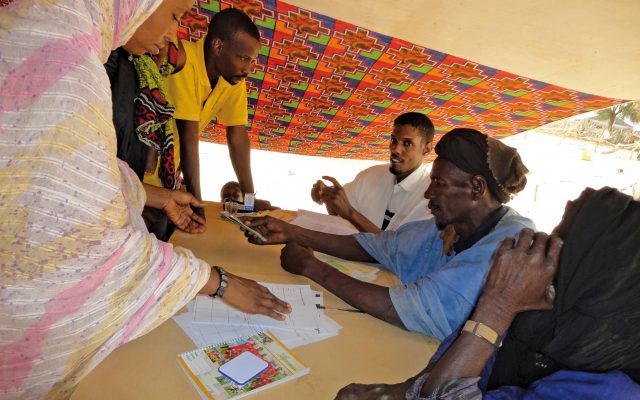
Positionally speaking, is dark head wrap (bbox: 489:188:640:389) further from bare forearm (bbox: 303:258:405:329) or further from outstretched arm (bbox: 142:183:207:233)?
outstretched arm (bbox: 142:183:207:233)

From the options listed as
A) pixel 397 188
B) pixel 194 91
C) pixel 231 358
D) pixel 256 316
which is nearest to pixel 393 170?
pixel 397 188

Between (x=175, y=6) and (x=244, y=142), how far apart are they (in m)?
1.96

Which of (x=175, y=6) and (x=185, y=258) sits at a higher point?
(x=175, y=6)

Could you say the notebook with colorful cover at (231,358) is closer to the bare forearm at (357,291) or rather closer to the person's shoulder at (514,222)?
the bare forearm at (357,291)

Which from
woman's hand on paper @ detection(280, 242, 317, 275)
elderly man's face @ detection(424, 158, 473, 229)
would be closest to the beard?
elderly man's face @ detection(424, 158, 473, 229)

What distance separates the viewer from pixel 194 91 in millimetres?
2393

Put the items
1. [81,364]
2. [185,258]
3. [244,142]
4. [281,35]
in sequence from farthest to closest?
[244,142] < [281,35] < [185,258] < [81,364]

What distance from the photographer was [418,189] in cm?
287

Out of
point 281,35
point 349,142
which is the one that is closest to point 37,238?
point 281,35

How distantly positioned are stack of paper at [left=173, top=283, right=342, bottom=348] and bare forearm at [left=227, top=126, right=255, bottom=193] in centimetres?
189

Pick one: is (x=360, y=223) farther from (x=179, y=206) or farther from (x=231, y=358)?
(x=231, y=358)

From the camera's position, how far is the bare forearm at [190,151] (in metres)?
2.41

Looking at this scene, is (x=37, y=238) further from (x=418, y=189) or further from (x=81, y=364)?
(x=418, y=189)

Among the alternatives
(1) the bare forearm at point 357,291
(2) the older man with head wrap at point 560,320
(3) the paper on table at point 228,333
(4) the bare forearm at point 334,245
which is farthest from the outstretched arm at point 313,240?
(2) the older man with head wrap at point 560,320
